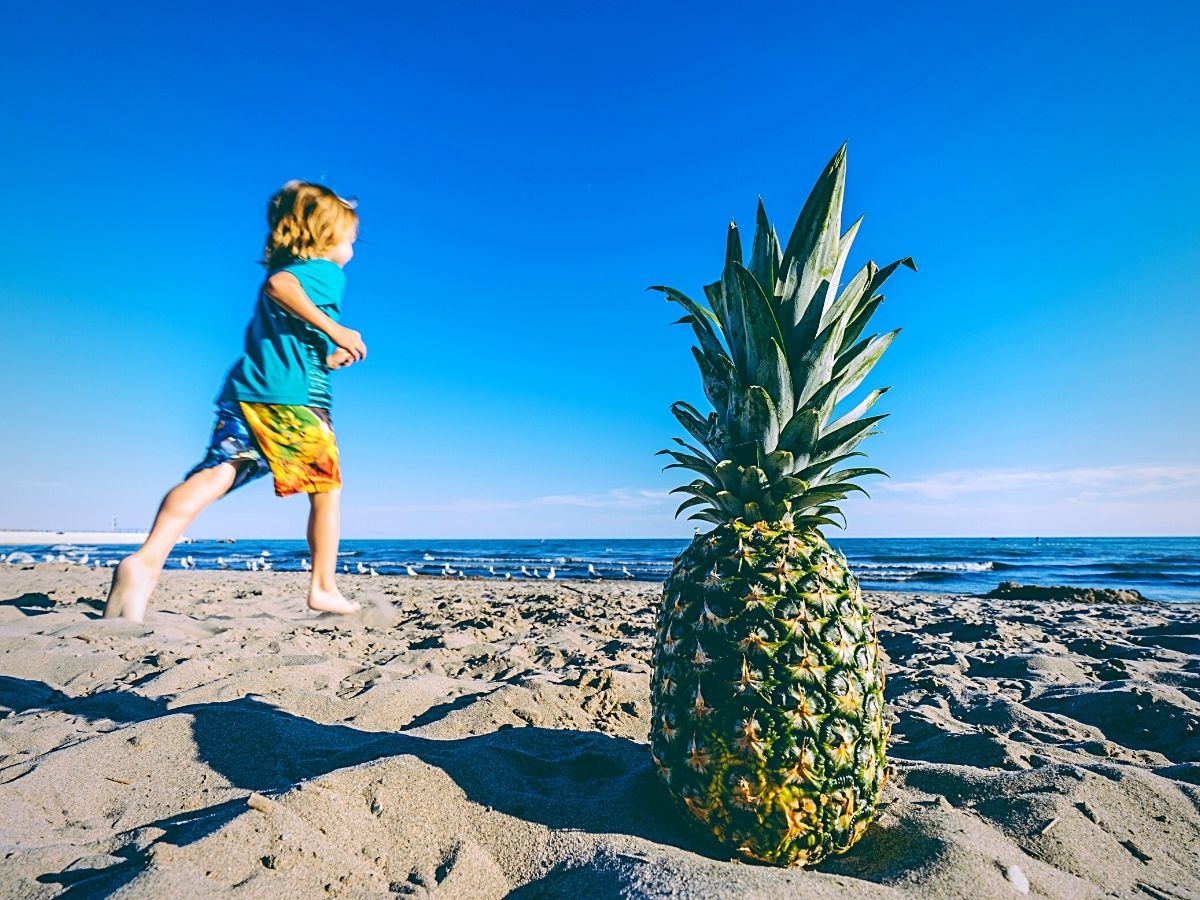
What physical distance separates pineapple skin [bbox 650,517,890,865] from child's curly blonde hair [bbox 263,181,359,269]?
10.5 ft

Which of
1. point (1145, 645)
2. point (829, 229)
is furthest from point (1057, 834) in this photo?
point (1145, 645)

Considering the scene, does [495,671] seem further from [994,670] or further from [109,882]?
[994,670]

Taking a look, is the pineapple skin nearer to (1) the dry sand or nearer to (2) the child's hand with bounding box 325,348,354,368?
(1) the dry sand

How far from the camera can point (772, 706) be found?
205 centimetres

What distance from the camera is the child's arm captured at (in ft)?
12.2

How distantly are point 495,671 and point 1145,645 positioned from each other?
21.2ft

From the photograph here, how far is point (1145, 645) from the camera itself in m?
6.41

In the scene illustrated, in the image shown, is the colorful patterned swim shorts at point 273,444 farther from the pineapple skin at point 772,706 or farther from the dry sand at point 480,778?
the pineapple skin at point 772,706

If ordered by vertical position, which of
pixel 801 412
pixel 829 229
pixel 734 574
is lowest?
pixel 734 574

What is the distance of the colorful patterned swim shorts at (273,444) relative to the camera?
3.79 meters

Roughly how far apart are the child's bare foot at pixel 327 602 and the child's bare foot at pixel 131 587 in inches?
34.7

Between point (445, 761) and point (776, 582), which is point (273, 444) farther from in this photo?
point (776, 582)

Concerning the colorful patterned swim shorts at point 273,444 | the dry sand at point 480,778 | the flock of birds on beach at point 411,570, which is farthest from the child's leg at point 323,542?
the flock of birds on beach at point 411,570

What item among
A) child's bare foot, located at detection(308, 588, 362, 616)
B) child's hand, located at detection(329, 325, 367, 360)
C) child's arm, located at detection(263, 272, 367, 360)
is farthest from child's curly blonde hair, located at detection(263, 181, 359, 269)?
child's bare foot, located at detection(308, 588, 362, 616)
